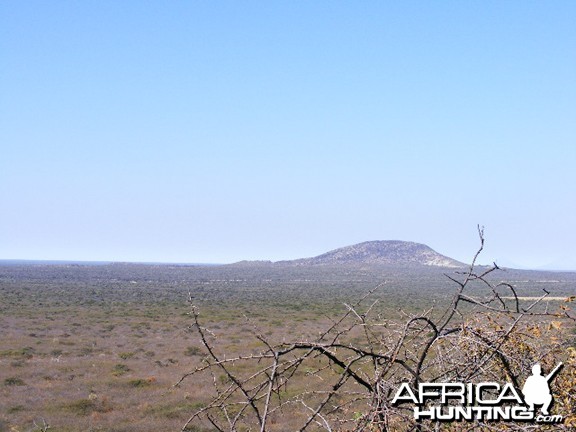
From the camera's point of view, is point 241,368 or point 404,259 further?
point 404,259

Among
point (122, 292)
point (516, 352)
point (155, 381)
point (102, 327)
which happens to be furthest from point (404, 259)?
point (516, 352)

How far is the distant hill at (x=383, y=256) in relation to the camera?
598 feet

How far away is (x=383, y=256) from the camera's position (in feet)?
615

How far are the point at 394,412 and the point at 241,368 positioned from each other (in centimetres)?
1944

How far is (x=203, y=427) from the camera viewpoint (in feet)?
47.3

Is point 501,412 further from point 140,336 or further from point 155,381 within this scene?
point 140,336

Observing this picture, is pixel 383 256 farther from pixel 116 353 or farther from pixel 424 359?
pixel 424 359

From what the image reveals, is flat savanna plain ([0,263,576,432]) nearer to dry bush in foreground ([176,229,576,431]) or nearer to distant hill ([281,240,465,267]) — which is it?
dry bush in foreground ([176,229,576,431])

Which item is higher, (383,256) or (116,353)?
(383,256)
